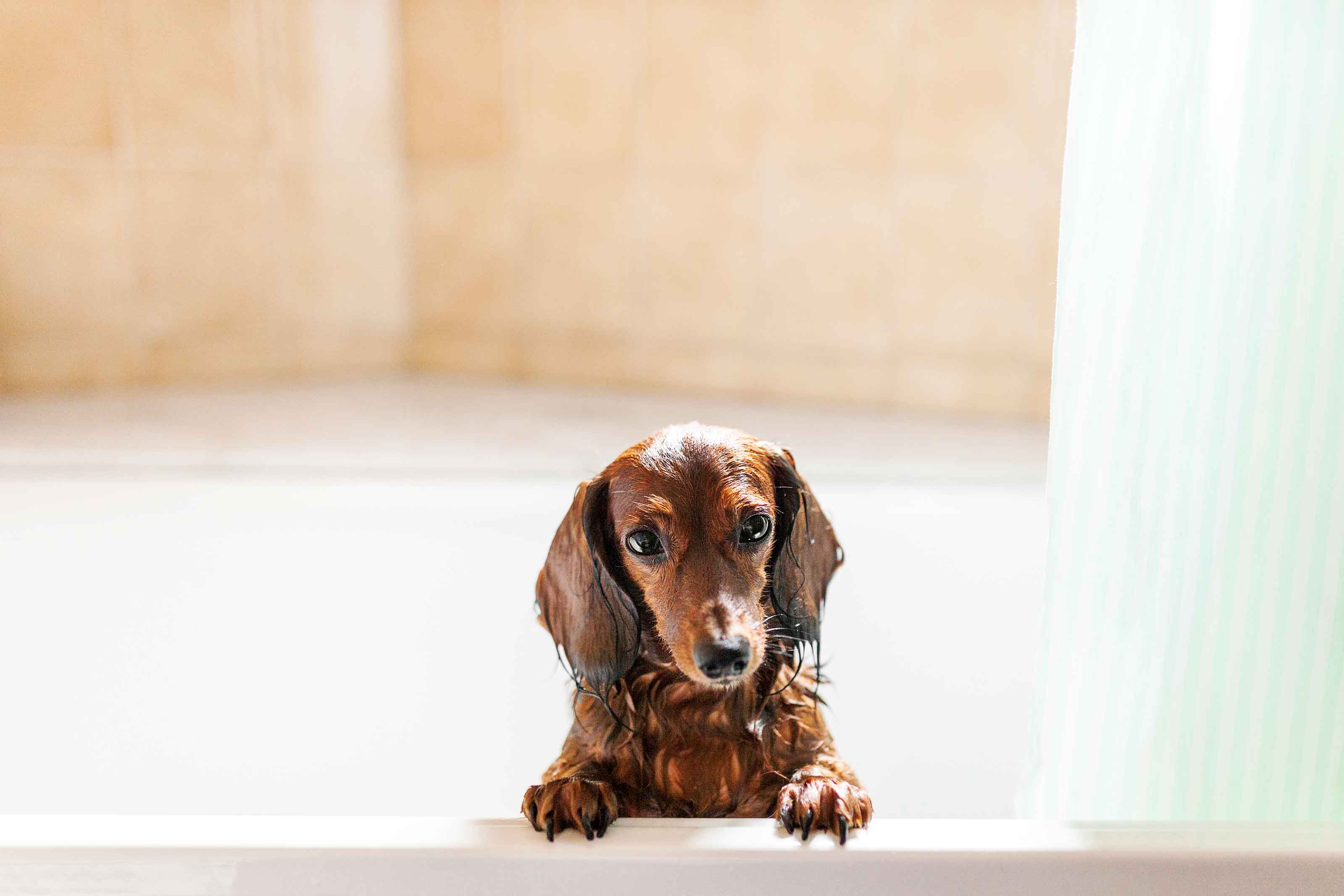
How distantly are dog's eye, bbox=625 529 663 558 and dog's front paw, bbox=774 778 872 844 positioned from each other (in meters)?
0.15

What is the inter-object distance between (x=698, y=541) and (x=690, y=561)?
0.01 meters

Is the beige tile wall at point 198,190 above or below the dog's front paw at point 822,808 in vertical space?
above

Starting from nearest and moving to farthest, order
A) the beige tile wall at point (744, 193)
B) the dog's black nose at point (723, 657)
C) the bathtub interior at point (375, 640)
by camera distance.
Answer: the dog's black nose at point (723, 657) → the bathtub interior at point (375, 640) → the beige tile wall at point (744, 193)

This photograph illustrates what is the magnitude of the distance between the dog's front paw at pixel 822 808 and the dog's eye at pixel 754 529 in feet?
0.45

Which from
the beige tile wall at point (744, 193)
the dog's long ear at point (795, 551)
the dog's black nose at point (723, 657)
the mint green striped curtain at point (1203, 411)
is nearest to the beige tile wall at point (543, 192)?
the beige tile wall at point (744, 193)

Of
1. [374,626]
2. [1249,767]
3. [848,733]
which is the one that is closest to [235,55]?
[374,626]

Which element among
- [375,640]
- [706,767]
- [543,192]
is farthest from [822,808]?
[543,192]

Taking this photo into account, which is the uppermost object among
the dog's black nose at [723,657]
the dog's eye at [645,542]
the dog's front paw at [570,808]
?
the dog's eye at [645,542]

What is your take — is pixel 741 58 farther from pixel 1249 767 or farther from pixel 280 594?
pixel 1249 767

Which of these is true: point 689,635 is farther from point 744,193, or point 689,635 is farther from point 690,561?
point 744,193

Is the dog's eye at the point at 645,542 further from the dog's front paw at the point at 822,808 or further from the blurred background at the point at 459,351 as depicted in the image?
the blurred background at the point at 459,351

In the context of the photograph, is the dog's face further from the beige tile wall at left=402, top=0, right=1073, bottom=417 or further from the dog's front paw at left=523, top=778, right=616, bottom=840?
the beige tile wall at left=402, top=0, right=1073, bottom=417

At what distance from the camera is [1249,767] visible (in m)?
0.73

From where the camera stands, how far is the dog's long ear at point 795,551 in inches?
25.8
